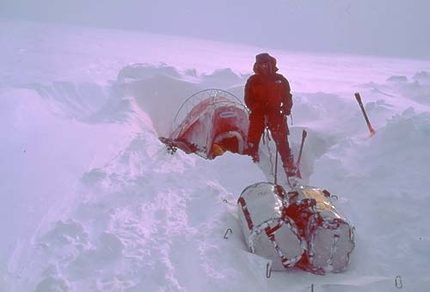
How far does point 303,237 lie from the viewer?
3922 millimetres

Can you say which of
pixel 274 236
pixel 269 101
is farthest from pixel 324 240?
pixel 269 101

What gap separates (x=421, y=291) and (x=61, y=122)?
18.9 ft

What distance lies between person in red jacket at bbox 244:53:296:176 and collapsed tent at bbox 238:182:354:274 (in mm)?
2384

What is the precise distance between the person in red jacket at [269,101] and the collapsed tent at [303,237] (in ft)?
7.82

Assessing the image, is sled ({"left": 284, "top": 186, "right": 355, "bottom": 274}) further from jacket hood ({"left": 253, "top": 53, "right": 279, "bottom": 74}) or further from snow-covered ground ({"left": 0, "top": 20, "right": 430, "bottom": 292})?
jacket hood ({"left": 253, "top": 53, "right": 279, "bottom": 74})

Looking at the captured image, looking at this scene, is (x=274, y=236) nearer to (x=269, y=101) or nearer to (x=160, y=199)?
(x=160, y=199)

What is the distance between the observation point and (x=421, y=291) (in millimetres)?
3660

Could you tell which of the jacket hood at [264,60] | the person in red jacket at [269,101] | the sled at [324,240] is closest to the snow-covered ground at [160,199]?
the sled at [324,240]

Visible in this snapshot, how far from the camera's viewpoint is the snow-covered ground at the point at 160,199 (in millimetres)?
3742

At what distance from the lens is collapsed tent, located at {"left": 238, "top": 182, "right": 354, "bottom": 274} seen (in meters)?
3.86

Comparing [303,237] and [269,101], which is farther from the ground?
[269,101]

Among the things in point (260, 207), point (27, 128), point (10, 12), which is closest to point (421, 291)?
point (260, 207)

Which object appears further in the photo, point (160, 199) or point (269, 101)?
point (269, 101)

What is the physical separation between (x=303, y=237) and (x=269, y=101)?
3.06 m
